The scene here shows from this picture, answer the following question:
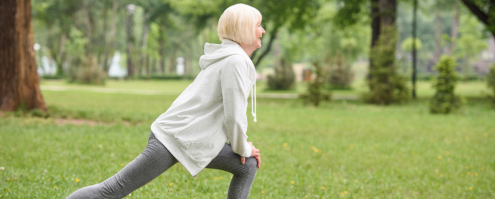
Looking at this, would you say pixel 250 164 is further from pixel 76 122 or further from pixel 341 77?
pixel 341 77

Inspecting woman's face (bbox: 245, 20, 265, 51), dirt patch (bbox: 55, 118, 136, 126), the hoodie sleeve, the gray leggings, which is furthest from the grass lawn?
woman's face (bbox: 245, 20, 265, 51)

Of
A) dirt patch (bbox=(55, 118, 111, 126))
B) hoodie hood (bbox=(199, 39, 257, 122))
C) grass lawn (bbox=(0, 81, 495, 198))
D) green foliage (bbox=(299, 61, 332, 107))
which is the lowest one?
grass lawn (bbox=(0, 81, 495, 198))

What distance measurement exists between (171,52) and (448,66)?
177 feet

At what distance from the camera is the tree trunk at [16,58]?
9453 mm

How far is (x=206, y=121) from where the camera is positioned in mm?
2344

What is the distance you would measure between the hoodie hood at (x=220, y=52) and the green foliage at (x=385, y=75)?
15.4 metres

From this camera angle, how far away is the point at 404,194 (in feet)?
15.5

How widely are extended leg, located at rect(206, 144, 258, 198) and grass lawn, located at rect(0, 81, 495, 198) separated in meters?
1.71

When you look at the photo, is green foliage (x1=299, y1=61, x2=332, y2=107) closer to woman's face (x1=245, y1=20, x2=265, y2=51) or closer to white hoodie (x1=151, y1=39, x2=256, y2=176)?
woman's face (x1=245, y1=20, x2=265, y2=51)

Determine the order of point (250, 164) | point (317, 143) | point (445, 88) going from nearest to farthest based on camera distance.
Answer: point (250, 164)
point (317, 143)
point (445, 88)

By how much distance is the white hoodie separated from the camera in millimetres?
2309

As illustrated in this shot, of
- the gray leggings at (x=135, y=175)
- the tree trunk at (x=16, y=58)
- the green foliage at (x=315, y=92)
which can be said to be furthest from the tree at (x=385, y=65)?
the gray leggings at (x=135, y=175)

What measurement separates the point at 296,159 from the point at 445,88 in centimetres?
969

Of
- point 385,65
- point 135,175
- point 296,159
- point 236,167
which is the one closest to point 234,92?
point 236,167
